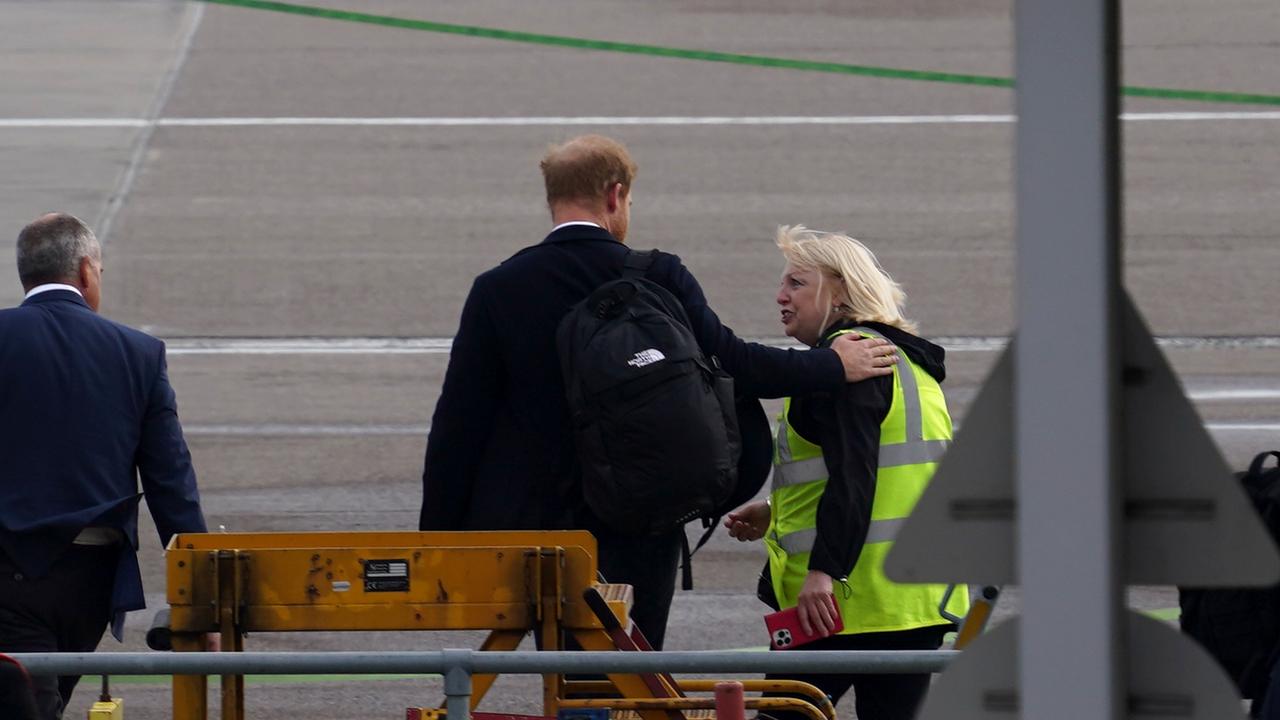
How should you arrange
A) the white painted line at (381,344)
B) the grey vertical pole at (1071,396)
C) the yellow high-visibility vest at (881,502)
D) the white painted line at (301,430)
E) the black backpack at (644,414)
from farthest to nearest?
1. the white painted line at (381,344)
2. the white painted line at (301,430)
3. the yellow high-visibility vest at (881,502)
4. the black backpack at (644,414)
5. the grey vertical pole at (1071,396)

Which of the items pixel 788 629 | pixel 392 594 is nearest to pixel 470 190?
pixel 788 629

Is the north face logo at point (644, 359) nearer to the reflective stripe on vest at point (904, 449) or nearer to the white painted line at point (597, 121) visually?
the reflective stripe on vest at point (904, 449)

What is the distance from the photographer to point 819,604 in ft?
18.0

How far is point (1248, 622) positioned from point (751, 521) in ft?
6.14

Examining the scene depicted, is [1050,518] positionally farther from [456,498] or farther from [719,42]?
[719,42]

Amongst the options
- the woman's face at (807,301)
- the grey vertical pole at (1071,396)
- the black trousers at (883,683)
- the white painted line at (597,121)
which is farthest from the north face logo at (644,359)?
the white painted line at (597,121)

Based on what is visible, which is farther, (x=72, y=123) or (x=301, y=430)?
(x=72, y=123)

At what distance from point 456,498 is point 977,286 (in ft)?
32.2

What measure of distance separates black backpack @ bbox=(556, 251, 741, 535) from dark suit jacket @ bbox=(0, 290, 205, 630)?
1.34 metres

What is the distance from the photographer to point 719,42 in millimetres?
21969

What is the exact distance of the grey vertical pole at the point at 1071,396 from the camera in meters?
2.55

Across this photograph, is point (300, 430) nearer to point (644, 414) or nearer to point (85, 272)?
point (85, 272)

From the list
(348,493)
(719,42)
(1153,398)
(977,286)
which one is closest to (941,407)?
(1153,398)

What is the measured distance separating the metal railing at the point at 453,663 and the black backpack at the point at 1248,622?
76 cm
